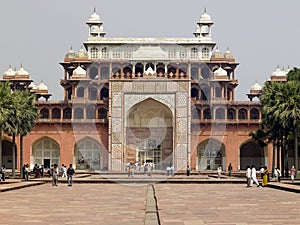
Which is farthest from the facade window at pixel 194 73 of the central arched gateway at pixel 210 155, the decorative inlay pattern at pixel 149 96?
the central arched gateway at pixel 210 155

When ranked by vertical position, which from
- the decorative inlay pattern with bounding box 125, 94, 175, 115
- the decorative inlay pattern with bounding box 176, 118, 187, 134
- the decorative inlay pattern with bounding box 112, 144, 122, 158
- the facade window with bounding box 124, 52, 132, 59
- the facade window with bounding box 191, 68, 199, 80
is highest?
the facade window with bounding box 124, 52, 132, 59

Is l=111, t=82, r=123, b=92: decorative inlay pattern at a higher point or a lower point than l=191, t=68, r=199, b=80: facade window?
lower

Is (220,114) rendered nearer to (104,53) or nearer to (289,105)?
(104,53)

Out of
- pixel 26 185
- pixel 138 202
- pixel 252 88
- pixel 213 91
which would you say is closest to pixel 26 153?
pixel 213 91

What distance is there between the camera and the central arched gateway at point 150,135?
56312 millimetres

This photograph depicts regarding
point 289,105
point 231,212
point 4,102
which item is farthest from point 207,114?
point 231,212

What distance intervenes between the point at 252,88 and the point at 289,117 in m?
24.0

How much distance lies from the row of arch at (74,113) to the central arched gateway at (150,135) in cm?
290

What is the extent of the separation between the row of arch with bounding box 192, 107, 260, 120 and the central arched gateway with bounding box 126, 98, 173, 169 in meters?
2.58

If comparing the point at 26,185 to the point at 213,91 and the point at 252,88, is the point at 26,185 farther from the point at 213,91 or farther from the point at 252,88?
the point at 252,88

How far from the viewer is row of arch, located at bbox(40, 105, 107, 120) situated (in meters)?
56.7

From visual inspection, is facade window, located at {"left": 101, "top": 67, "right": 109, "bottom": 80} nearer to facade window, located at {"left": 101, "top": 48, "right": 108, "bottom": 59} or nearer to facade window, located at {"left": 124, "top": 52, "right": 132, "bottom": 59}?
facade window, located at {"left": 101, "top": 48, "right": 108, "bottom": 59}

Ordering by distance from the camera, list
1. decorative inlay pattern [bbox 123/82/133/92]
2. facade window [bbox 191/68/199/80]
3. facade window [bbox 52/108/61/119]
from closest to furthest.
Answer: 1. decorative inlay pattern [bbox 123/82/133/92]
2. facade window [bbox 52/108/61/119]
3. facade window [bbox 191/68/199/80]

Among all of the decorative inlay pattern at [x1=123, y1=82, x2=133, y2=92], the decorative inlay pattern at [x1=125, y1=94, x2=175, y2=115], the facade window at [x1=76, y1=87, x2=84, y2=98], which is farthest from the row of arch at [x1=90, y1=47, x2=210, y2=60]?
the decorative inlay pattern at [x1=125, y1=94, x2=175, y2=115]
